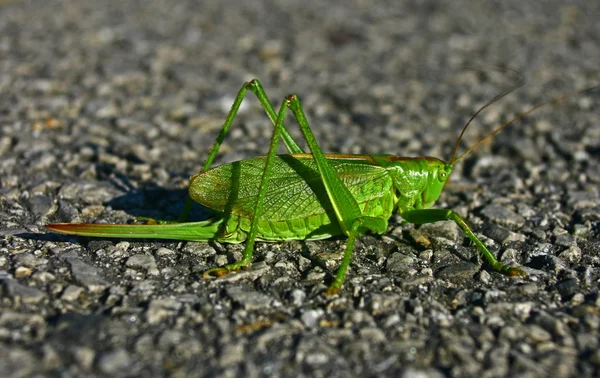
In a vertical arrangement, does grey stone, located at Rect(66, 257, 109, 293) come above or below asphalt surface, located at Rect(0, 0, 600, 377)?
below

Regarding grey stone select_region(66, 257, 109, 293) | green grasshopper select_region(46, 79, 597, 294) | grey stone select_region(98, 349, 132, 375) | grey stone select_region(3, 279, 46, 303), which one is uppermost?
green grasshopper select_region(46, 79, 597, 294)

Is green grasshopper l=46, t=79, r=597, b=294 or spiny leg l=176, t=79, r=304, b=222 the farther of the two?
spiny leg l=176, t=79, r=304, b=222

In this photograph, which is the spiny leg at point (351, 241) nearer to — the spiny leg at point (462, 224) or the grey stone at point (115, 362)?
the spiny leg at point (462, 224)

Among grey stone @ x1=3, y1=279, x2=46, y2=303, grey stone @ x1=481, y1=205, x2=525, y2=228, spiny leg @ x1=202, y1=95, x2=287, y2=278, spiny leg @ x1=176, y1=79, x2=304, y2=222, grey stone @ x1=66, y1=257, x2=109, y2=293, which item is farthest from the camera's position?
grey stone @ x1=481, y1=205, x2=525, y2=228

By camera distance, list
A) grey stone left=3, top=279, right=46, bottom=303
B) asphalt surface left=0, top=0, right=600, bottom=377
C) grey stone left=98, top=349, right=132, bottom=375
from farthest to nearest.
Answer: grey stone left=3, top=279, right=46, bottom=303 < asphalt surface left=0, top=0, right=600, bottom=377 < grey stone left=98, top=349, right=132, bottom=375

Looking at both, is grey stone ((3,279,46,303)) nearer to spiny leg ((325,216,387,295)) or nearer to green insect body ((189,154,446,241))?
green insect body ((189,154,446,241))

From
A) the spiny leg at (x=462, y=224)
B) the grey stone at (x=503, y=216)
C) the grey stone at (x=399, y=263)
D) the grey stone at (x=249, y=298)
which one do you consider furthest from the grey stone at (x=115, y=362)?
the grey stone at (x=503, y=216)

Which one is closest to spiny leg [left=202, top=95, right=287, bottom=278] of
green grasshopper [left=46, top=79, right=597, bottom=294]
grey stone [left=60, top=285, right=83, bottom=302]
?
green grasshopper [left=46, top=79, right=597, bottom=294]
